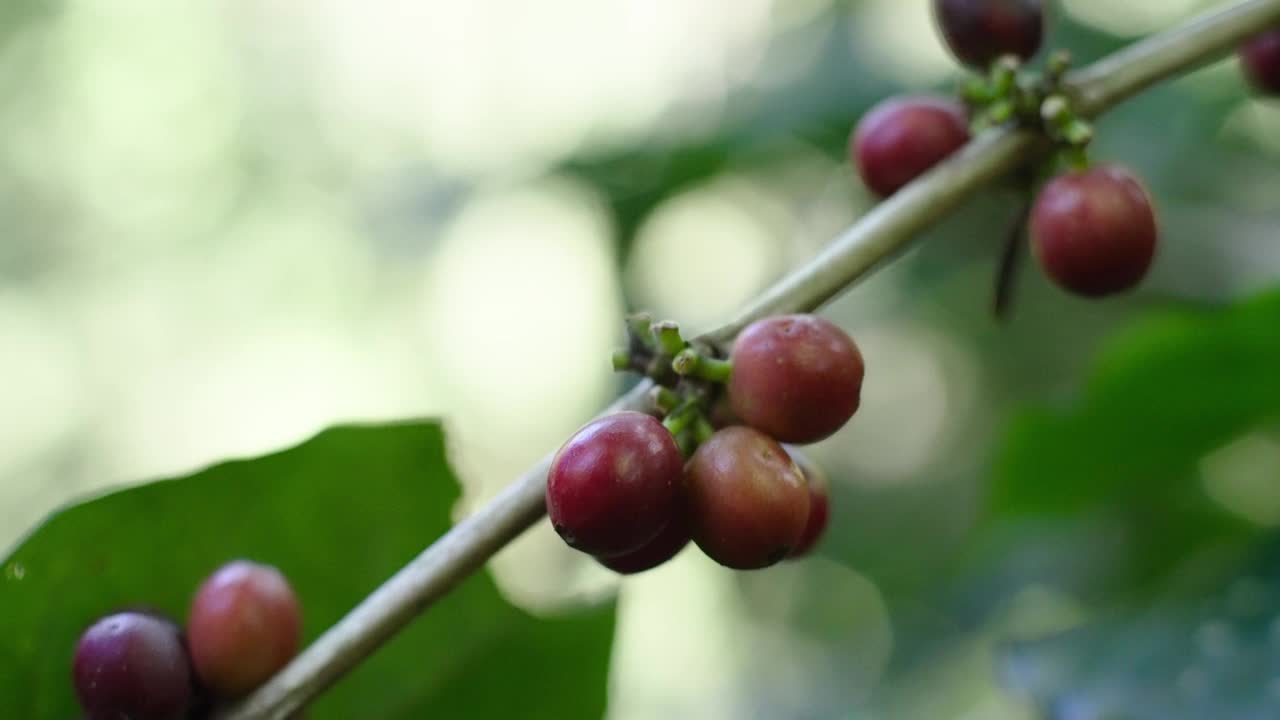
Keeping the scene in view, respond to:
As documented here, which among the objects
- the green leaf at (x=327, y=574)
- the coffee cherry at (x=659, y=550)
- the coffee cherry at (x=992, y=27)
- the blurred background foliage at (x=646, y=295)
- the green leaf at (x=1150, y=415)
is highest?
the coffee cherry at (x=992, y=27)

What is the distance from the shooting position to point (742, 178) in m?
1.99

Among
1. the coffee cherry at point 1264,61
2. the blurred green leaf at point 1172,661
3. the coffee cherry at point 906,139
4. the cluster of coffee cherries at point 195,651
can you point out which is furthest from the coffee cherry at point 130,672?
the coffee cherry at point 1264,61

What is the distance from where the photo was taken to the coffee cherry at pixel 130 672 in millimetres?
562

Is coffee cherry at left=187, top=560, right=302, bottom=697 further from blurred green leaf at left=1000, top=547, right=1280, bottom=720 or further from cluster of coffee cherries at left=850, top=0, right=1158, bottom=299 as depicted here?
blurred green leaf at left=1000, top=547, right=1280, bottom=720

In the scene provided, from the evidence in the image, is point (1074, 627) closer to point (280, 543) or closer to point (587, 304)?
point (280, 543)

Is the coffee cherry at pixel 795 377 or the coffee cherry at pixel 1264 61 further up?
the coffee cherry at pixel 795 377

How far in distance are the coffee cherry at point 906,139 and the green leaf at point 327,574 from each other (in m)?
0.31

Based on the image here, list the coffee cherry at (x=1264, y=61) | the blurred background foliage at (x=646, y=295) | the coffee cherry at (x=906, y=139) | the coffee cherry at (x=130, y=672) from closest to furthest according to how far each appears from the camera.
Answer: the coffee cherry at (x=130, y=672) < the coffee cherry at (x=906, y=139) < the coffee cherry at (x=1264, y=61) < the blurred background foliage at (x=646, y=295)

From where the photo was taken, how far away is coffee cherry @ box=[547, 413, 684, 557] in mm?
461

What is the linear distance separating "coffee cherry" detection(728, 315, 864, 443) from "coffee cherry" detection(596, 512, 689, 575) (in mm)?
55

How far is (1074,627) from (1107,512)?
42 cm

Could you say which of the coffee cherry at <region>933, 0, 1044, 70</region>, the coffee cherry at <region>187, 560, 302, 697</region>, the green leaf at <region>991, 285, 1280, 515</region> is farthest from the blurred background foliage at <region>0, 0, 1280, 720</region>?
the coffee cherry at <region>933, 0, 1044, 70</region>

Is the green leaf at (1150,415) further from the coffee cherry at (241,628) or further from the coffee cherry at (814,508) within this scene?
the coffee cherry at (241,628)

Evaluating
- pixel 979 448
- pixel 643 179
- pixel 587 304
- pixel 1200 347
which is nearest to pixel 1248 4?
pixel 1200 347
